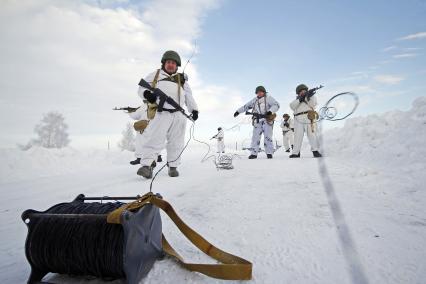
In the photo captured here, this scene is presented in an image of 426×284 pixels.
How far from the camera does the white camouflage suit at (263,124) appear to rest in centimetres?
785

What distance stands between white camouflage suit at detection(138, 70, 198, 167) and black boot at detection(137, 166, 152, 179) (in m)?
0.12

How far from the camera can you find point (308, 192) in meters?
2.23

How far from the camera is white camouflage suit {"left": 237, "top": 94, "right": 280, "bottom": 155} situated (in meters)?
7.85

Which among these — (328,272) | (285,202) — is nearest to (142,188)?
(285,202)

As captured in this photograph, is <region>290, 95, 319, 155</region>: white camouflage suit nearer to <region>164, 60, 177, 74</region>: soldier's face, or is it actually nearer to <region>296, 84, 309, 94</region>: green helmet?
<region>296, 84, 309, 94</region>: green helmet

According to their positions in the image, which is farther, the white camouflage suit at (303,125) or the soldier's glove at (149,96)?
the white camouflage suit at (303,125)

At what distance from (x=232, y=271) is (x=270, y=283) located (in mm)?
→ 158

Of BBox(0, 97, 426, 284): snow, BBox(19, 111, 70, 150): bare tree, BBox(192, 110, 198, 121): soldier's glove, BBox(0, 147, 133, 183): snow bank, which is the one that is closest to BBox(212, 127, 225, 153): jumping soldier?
BBox(0, 147, 133, 183): snow bank

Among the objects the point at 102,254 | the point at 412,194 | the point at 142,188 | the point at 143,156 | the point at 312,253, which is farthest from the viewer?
the point at 143,156

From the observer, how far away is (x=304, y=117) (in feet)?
23.3

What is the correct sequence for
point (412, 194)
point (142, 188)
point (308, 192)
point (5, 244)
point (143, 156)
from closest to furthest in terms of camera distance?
1. point (5, 244)
2. point (412, 194)
3. point (308, 192)
4. point (142, 188)
5. point (143, 156)

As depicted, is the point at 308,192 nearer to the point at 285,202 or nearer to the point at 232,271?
the point at 285,202

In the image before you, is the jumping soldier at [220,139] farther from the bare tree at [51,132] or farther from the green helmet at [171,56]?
the bare tree at [51,132]

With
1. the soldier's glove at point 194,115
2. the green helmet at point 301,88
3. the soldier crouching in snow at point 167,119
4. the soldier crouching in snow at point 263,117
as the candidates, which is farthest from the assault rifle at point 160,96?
the green helmet at point 301,88
